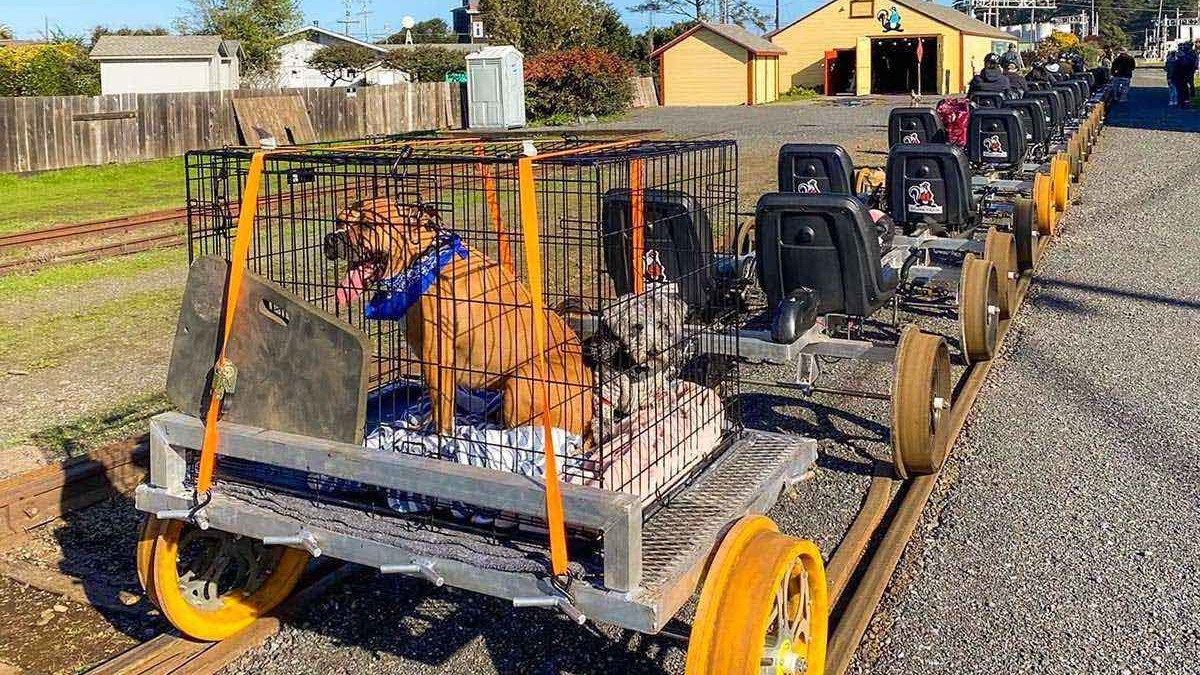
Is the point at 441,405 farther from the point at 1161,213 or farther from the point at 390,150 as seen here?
the point at 1161,213

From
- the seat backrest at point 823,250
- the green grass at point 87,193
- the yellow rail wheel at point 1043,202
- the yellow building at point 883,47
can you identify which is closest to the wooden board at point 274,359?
the seat backrest at point 823,250

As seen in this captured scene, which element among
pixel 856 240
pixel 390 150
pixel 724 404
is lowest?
pixel 724 404

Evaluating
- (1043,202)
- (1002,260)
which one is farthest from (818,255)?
(1043,202)

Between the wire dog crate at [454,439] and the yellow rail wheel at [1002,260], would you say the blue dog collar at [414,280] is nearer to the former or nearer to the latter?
the wire dog crate at [454,439]

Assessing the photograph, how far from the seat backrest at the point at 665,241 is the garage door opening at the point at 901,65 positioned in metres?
55.2

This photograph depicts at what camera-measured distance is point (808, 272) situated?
6.87 m

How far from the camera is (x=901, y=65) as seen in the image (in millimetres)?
60594

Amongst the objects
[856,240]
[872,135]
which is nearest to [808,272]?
[856,240]

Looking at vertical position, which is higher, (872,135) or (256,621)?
(872,135)

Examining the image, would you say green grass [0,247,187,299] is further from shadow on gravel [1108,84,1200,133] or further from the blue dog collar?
shadow on gravel [1108,84,1200,133]

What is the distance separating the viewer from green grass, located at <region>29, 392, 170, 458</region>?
6.78 meters

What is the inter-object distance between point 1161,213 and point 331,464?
574 inches

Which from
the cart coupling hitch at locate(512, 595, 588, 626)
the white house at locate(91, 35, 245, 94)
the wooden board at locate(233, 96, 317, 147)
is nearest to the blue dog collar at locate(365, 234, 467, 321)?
the cart coupling hitch at locate(512, 595, 588, 626)

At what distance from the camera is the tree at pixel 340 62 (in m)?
57.6
